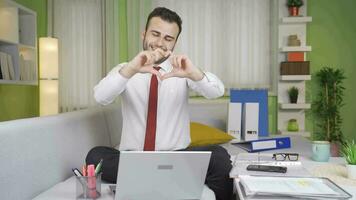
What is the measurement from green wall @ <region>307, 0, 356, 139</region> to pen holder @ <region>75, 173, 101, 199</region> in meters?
3.46

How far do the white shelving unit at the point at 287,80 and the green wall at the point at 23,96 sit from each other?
2803 millimetres

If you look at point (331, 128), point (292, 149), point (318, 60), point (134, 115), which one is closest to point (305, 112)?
point (331, 128)

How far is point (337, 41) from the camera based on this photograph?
424 cm

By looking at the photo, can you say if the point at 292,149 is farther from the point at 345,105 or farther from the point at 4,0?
the point at 4,0

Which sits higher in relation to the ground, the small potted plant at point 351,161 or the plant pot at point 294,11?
the plant pot at point 294,11

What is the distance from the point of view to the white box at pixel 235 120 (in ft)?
9.75

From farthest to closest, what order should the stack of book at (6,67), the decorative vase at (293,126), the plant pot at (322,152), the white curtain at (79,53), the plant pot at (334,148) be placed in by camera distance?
the white curtain at (79,53)
the decorative vase at (293,126)
the plant pot at (334,148)
the stack of book at (6,67)
the plant pot at (322,152)

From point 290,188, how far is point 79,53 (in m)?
3.73

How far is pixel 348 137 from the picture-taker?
14.0 ft

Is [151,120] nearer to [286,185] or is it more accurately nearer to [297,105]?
[286,185]

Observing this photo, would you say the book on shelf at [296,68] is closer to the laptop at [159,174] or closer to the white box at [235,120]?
the white box at [235,120]

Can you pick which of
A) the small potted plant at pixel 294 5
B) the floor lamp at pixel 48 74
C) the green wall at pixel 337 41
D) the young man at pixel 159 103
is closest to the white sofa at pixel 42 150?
the young man at pixel 159 103

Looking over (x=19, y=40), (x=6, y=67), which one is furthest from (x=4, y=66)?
(x=19, y=40)

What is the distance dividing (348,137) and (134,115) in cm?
331
